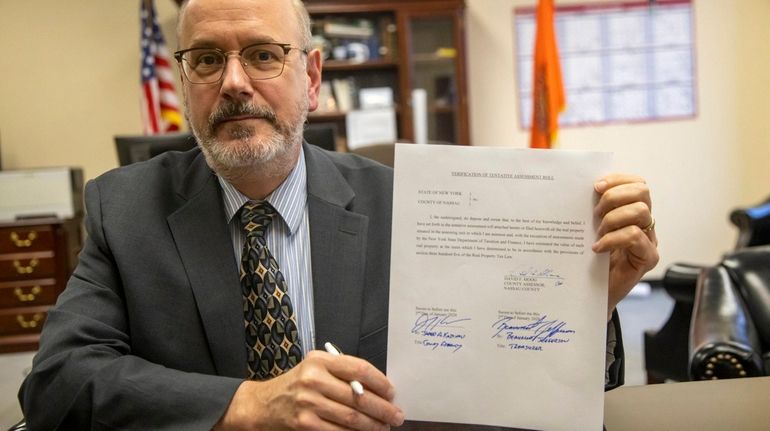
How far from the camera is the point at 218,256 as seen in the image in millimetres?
1093

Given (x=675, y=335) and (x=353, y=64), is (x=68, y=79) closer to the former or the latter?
(x=353, y=64)

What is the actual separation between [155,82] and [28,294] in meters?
1.63

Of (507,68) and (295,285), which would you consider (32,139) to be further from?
(295,285)

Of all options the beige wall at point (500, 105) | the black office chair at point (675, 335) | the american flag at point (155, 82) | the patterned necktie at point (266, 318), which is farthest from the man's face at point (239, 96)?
the beige wall at point (500, 105)

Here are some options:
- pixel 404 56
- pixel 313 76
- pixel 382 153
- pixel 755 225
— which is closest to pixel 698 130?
pixel 755 225

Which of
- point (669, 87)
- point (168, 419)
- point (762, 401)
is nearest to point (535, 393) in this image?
point (762, 401)

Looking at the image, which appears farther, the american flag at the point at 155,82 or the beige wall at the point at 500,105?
the beige wall at the point at 500,105

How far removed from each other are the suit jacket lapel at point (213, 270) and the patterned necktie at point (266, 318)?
0.8 inches

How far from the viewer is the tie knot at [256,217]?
1.13 metres

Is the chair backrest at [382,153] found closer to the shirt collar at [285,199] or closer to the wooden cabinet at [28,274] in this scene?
the shirt collar at [285,199]

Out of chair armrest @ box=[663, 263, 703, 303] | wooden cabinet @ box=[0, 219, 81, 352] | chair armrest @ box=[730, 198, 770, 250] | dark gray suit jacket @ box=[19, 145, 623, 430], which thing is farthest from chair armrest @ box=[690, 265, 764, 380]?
wooden cabinet @ box=[0, 219, 81, 352]

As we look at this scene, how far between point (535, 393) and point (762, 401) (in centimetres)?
36
